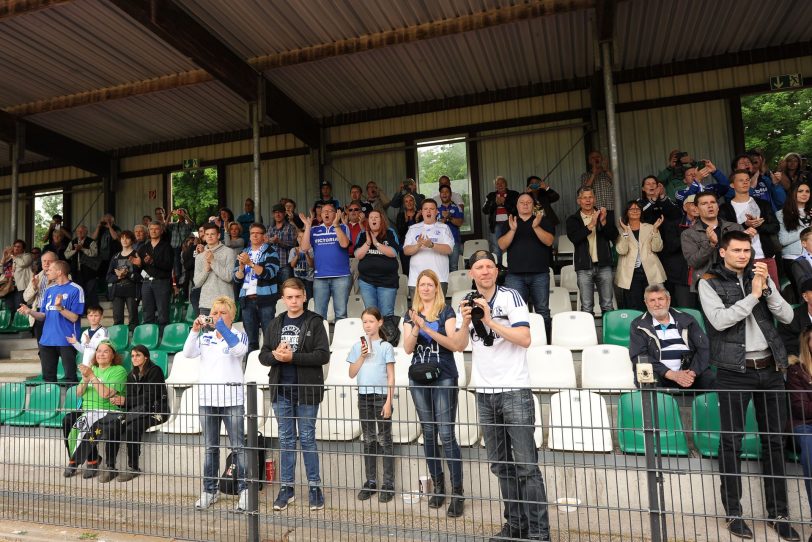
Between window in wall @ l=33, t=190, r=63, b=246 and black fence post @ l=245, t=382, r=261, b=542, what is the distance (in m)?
13.4

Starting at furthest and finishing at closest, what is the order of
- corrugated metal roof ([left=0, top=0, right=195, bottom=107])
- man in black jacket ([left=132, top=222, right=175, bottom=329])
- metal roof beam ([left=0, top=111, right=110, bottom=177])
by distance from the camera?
metal roof beam ([left=0, top=111, right=110, bottom=177]) → corrugated metal roof ([left=0, top=0, right=195, bottom=107]) → man in black jacket ([left=132, top=222, right=175, bottom=329])

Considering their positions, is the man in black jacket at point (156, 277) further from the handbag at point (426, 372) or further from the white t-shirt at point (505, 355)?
the white t-shirt at point (505, 355)

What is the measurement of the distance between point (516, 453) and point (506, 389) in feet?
1.22

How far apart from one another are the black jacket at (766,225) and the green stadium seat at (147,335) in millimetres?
6633

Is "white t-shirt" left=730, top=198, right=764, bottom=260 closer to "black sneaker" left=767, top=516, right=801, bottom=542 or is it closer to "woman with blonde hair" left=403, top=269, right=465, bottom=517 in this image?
"black sneaker" left=767, top=516, right=801, bottom=542

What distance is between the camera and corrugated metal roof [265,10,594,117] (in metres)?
8.47

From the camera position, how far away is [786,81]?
9.04 m

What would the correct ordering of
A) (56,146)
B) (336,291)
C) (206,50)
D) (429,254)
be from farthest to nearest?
(56,146) < (206,50) < (336,291) < (429,254)

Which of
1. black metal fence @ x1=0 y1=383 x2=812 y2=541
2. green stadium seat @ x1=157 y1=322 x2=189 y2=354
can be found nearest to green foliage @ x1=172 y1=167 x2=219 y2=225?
green stadium seat @ x1=157 y1=322 x2=189 y2=354

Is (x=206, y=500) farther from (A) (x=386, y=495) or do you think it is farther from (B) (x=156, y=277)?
(B) (x=156, y=277)

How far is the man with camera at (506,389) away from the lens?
312 centimetres

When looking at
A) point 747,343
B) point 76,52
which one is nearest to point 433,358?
point 747,343

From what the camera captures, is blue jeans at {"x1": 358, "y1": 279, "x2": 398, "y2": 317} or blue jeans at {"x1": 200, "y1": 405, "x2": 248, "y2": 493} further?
blue jeans at {"x1": 358, "y1": 279, "x2": 398, "y2": 317}

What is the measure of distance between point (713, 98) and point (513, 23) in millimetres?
4144
